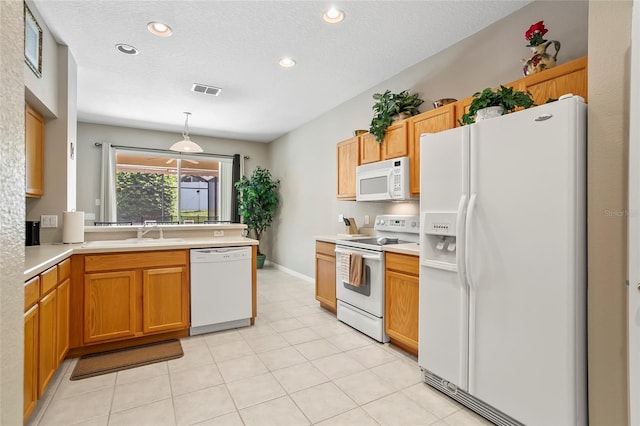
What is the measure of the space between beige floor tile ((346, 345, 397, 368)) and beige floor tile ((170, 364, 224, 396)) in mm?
1102

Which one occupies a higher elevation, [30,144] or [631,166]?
[30,144]

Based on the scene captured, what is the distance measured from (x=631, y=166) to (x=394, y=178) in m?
1.90

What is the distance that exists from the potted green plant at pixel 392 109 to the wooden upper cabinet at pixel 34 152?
3.06 m

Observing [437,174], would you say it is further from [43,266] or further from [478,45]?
[43,266]

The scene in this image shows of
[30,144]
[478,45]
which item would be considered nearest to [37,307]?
[30,144]

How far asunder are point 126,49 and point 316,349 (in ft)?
11.2

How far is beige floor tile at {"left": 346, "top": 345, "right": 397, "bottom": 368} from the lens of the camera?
261 cm

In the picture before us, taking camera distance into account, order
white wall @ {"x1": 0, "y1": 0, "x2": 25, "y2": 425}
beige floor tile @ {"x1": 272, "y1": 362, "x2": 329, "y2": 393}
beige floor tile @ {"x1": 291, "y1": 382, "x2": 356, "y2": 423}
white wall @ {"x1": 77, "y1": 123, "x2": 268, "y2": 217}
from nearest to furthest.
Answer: white wall @ {"x1": 0, "y1": 0, "x2": 25, "y2": 425}, beige floor tile @ {"x1": 291, "y1": 382, "x2": 356, "y2": 423}, beige floor tile @ {"x1": 272, "y1": 362, "x2": 329, "y2": 393}, white wall @ {"x1": 77, "y1": 123, "x2": 268, "y2": 217}

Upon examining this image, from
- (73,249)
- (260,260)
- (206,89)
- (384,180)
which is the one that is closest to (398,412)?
(384,180)

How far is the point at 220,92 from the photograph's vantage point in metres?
4.25

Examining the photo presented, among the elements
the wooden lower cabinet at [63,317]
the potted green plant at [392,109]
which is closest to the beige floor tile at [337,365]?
the wooden lower cabinet at [63,317]

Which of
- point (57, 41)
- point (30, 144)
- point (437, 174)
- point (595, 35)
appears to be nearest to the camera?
point (595, 35)

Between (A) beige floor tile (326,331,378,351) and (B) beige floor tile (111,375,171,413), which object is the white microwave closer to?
(A) beige floor tile (326,331,378,351)

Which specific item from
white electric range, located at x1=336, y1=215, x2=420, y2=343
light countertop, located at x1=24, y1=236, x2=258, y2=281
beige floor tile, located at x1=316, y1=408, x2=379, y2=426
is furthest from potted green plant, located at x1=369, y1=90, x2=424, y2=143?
beige floor tile, located at x1=316, y1=408, x2=379, y2=426
